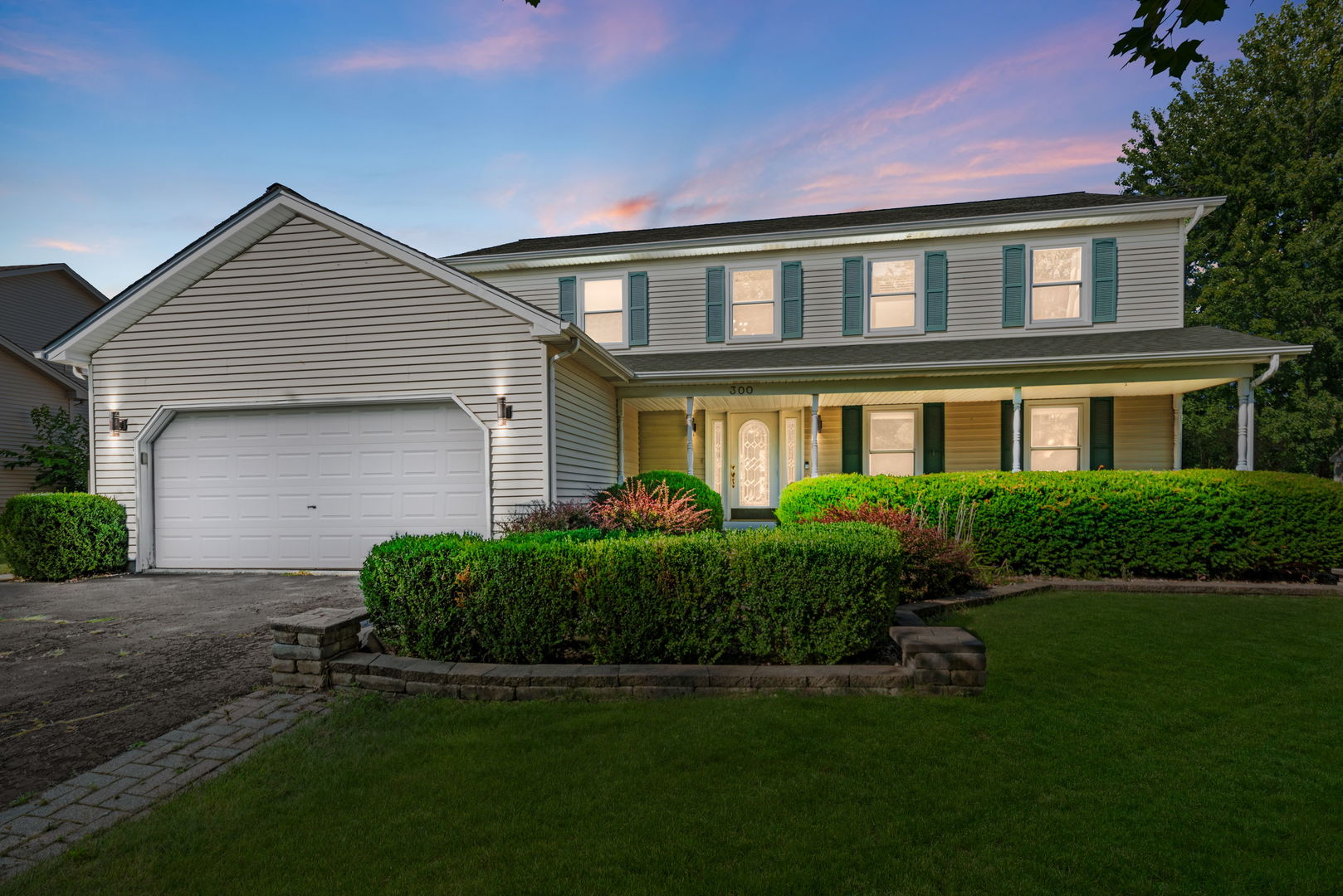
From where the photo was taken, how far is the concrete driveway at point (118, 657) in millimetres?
3623

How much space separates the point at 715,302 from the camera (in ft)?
45.5

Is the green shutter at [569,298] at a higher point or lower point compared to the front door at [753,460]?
higher

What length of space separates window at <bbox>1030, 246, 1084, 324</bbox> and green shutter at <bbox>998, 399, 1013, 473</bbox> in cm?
186

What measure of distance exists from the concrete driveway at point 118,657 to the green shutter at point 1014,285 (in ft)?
42.5

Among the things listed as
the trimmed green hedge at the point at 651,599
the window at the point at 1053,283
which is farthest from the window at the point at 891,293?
the trimmed green hedge at the point at 651,599

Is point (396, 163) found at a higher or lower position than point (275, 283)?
higher

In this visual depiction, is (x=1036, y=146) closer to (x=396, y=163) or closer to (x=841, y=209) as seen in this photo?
(x=841, y=209)

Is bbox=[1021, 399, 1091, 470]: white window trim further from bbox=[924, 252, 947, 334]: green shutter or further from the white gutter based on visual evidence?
the white gutter

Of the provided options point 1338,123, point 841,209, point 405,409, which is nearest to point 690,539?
point 405,409

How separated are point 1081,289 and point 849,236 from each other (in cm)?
479

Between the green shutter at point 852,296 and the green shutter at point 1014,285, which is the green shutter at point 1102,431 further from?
the green shutter at point 852,296

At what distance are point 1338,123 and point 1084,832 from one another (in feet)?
93.8

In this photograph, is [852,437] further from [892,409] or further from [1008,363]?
[1008,363]

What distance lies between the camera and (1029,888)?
217cm
